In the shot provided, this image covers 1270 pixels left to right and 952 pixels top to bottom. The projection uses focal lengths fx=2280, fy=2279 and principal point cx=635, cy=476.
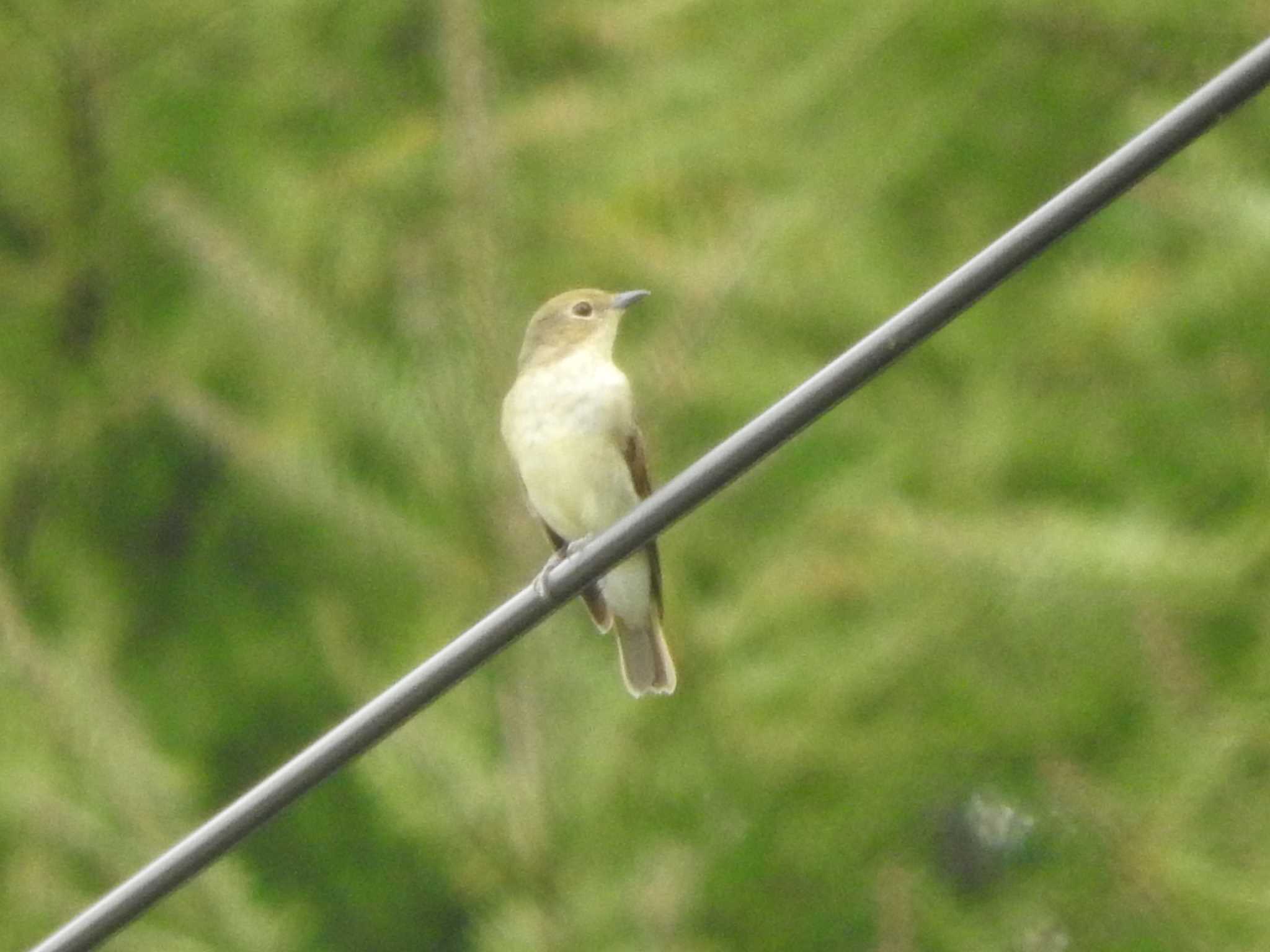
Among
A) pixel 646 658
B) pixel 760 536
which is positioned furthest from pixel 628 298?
pixel 646 658

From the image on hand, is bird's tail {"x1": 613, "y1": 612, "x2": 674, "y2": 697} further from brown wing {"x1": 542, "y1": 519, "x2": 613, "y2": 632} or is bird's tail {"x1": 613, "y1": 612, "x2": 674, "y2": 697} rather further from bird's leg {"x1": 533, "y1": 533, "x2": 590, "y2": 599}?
bird's leg {"x1": 533, "y1": 533, "x2": 590, "y2": 599}

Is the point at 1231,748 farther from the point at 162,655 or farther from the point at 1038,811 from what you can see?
the point at 162,655

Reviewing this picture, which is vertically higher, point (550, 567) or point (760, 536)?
point (550, 567)

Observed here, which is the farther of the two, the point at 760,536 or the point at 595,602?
the point at 595,602

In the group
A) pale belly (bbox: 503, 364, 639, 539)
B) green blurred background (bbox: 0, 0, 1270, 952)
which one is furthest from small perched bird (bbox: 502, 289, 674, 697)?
green blurred background (bbox: 0, 0, 1270, 952)

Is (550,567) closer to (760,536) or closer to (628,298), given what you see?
(760,536)
